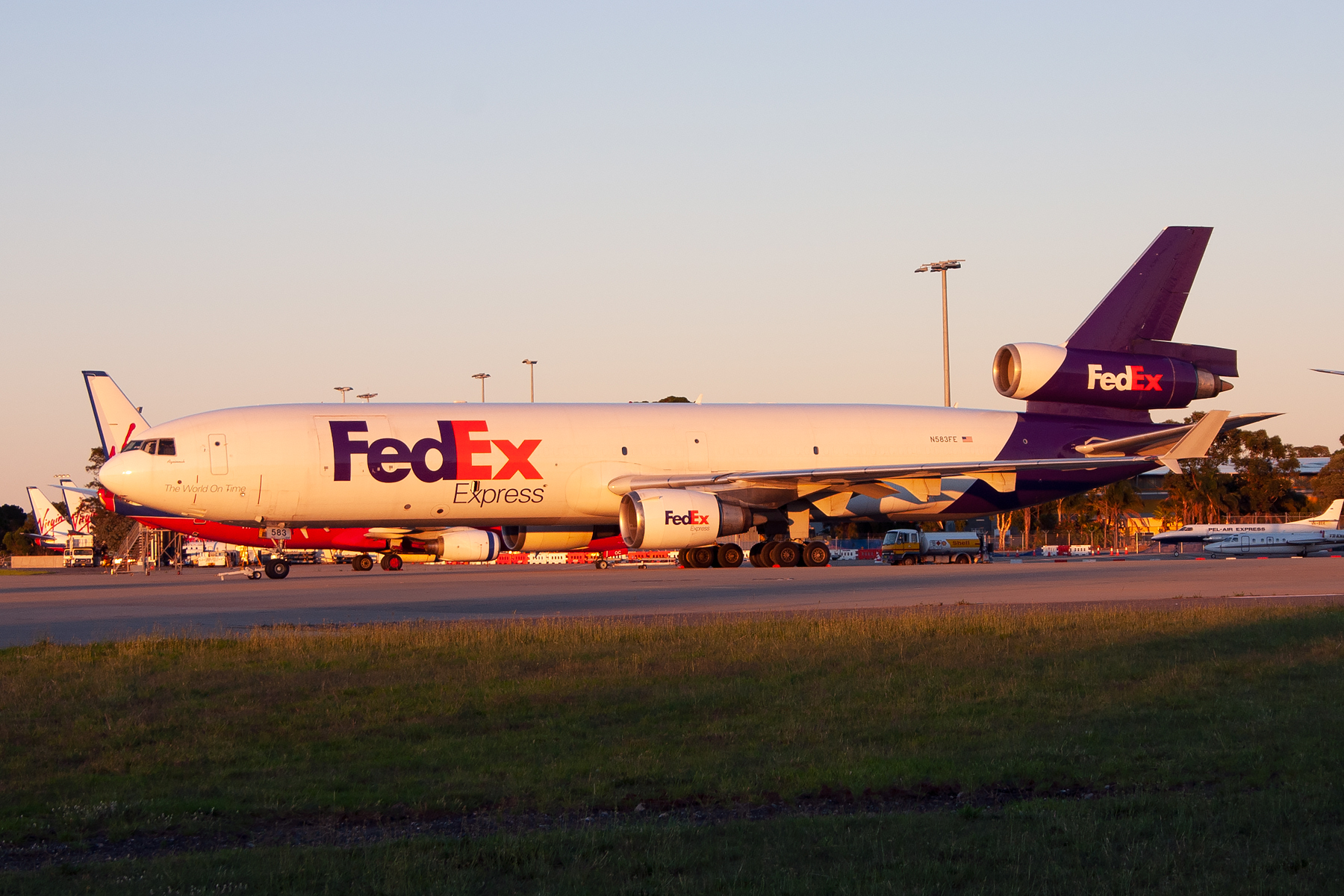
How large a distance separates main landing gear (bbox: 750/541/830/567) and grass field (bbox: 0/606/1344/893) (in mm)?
18876

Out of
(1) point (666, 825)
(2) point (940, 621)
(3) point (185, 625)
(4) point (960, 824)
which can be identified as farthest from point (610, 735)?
(3) point (185, 625)

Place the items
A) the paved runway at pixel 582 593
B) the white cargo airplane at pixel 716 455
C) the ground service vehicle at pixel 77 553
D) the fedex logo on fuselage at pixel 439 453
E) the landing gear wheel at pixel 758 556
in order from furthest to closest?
the ground service vehicle at pixel 77 553
the landing gear wheel at pixel 758 556
the fedex logo on fuselage at pixel 439 453
the white cargo airplane at pixel 716 455
the paved runway at pixel 582 593

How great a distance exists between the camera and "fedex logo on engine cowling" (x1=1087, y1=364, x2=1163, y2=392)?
3384cm

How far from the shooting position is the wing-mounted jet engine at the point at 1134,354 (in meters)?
33.8

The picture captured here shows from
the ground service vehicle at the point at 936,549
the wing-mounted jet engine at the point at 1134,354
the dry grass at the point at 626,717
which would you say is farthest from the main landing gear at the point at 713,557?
the ground service vehicle at the point at 936,549

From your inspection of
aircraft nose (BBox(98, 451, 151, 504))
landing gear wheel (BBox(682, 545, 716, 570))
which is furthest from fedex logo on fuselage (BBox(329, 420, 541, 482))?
landing gear wheel (BBox(682, 545, 716, 570))

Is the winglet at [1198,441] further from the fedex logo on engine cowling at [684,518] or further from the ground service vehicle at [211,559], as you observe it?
the ground service vehicle at [211,559]

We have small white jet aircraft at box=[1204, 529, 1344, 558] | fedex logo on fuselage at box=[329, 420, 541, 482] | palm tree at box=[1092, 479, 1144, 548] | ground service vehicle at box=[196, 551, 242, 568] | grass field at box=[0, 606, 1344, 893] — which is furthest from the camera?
palm tree at box=[1092, 479, 1144, 548]

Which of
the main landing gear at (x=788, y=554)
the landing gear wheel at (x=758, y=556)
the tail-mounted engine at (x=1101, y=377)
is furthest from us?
the tail-mounted engine at (x=1101, y=377)

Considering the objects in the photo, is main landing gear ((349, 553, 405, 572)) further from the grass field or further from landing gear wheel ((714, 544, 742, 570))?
the grass field

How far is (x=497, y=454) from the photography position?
29.7 m

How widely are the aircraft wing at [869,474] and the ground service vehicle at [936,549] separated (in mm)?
19993

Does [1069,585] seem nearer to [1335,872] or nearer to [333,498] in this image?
[333,498]

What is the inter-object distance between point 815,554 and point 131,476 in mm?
16879
